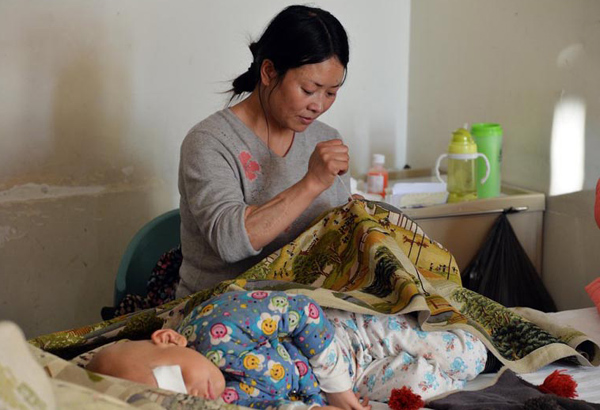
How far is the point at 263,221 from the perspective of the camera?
6.96 feet

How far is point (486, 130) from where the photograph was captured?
3.10 m

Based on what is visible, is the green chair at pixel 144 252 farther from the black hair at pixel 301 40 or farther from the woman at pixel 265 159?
the black hair at pixel 301 40

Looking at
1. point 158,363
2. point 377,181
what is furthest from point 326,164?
point 377,181

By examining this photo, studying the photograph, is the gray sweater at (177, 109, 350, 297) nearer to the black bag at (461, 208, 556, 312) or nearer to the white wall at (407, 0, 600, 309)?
the black bag at (461, 208, 556, 312)

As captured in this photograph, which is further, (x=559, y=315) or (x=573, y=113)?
(x=573, y=113)

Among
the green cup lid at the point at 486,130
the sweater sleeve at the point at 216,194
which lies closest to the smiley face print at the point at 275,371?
the sweater sleeve at the point at 216,194

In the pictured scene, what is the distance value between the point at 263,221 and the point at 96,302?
148cm

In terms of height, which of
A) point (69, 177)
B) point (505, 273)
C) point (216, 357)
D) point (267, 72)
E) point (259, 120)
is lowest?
point (505, 273)

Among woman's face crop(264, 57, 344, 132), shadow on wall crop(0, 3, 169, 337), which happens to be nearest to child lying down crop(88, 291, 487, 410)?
woman's face crop(264, 57, 344, 132)

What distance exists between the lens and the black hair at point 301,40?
219 centimetres

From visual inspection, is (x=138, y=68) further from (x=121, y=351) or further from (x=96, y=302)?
(x=121, y=351)

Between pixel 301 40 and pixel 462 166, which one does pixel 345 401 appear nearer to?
pixel 301 40

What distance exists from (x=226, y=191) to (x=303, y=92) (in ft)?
1.15

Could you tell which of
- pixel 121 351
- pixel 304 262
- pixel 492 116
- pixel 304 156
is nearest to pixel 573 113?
pixel 492 116
